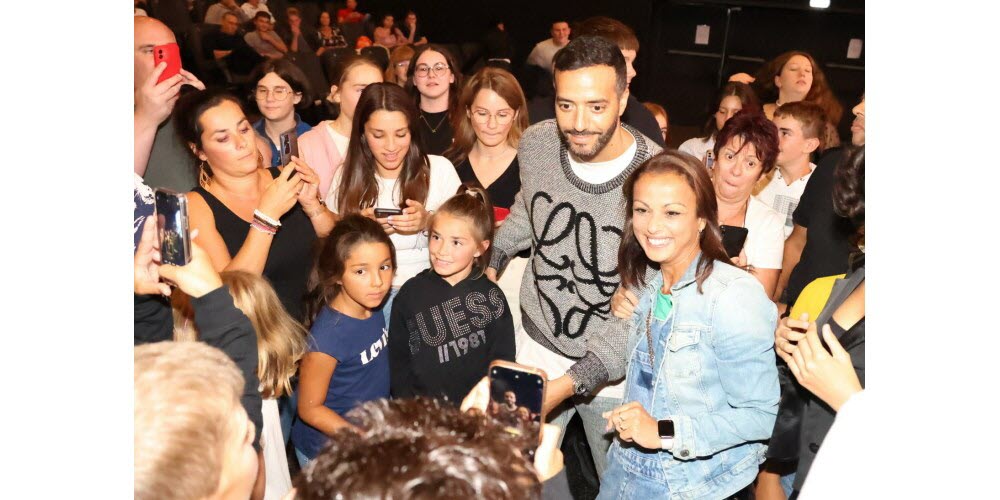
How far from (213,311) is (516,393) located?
24.9 inches

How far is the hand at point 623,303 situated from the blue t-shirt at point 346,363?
30.2 inches

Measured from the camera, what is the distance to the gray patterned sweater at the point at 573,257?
6.61 feet

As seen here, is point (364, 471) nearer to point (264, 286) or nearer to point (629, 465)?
point (629, 465)

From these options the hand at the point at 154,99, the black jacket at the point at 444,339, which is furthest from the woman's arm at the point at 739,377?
the hand at the point at 154,99

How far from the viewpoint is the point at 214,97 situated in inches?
94.9

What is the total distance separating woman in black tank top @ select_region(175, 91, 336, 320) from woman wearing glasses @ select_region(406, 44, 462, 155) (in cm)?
112

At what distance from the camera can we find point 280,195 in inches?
91.4

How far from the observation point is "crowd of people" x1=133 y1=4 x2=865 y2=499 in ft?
3.60

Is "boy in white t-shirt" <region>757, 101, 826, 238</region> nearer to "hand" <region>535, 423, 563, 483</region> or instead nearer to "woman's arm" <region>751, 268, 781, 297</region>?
"woman's arm" <region>751, 268, 781, 297</region>

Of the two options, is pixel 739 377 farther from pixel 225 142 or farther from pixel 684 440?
pixel 225 142

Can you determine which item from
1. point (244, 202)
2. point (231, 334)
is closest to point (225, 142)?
point (244, 202)

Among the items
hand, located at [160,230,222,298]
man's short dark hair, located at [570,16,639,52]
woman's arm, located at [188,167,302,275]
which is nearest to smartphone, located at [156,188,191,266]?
hand, located at [160,230,222,298]
